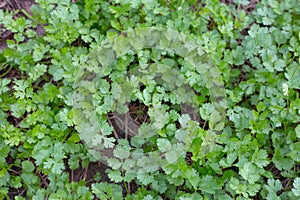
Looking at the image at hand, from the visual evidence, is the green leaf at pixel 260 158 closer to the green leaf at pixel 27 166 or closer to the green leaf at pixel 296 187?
the green leaf at pixel 296 187

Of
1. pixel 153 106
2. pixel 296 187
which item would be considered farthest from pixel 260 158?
pixel 153 106

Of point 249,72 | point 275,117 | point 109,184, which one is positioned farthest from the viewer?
point 249,72

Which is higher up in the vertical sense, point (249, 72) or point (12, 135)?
point (249, 72)

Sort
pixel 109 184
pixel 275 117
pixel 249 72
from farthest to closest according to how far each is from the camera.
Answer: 1. pixel 249 72
2. pixel 275 117
3. pixel 109 184

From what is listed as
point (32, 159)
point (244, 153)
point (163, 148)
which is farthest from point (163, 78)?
point (32, 159)

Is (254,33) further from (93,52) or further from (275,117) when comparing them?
(93,52)

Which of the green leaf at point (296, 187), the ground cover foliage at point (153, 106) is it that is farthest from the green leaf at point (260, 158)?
the green leaf at point (296, 187)

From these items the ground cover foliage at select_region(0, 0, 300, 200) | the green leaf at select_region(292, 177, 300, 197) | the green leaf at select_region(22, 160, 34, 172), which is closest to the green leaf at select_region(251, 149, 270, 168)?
the ground cover foliage at select_region(0, 0, 300, 200)

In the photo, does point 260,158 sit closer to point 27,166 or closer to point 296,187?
point 296,187
